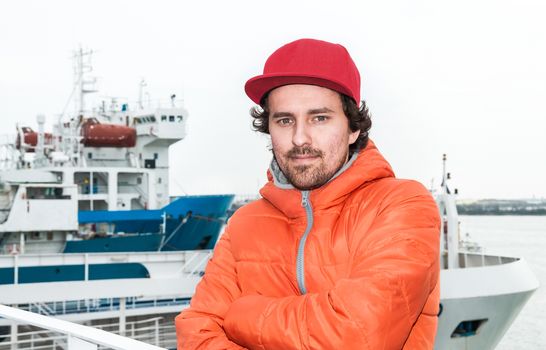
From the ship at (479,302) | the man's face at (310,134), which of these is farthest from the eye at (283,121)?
the ship at (479,302)

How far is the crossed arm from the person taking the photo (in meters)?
1.10

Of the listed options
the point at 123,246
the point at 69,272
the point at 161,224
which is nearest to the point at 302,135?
the point at 69,272

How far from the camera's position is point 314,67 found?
4.39 feet

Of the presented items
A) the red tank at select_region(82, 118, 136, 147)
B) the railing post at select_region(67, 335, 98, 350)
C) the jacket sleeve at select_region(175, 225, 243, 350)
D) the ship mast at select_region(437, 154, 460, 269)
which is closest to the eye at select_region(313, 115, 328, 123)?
the jacket sleeve at select_region(175, 225, 243, 350)

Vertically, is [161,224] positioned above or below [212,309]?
below

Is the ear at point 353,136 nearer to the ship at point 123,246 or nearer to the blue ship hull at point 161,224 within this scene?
the ship at point 123,246

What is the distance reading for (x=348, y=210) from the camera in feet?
4.43

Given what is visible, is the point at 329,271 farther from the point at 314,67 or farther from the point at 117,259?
the point at 117,259

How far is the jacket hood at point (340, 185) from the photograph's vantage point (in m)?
1.36

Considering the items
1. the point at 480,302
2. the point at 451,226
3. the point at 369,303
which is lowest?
the point at 480,302

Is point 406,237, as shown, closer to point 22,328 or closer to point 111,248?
point 22,328

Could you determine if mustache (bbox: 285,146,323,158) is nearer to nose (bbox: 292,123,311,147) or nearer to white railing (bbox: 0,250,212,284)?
nose (bbox: 292,123,311,147)

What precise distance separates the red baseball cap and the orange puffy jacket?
19 centimetres

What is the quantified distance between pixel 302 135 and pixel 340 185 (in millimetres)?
148
